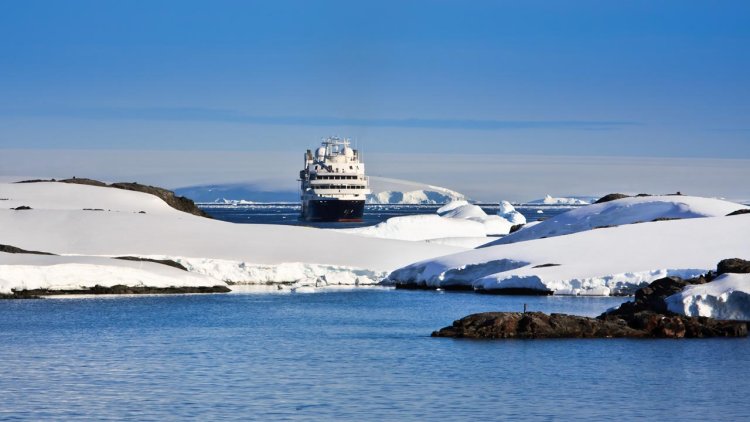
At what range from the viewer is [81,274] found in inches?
1789

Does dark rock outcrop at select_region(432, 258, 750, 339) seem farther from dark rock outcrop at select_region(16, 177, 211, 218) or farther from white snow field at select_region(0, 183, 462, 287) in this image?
dark rock outcrop at select_region(16, 177, 211, 218)

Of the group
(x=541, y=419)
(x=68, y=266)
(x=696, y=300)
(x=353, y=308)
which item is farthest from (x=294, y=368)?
(x=68, y=266)

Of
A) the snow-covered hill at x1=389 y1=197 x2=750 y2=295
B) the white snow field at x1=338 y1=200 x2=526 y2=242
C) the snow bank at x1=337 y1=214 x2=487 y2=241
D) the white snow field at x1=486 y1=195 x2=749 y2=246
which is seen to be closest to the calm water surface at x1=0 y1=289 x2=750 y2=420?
the snow-covered hill at x1=389 y1=197 x2=750 y2=295

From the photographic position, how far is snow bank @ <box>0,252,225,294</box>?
4425cm

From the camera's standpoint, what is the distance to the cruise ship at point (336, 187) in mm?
128250

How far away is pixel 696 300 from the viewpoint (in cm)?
3266

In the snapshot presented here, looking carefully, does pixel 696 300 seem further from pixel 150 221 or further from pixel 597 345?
pixel 150 221

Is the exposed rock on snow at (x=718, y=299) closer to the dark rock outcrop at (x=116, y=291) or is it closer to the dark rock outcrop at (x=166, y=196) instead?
the dark rock outcrop at (x=116, y=291)

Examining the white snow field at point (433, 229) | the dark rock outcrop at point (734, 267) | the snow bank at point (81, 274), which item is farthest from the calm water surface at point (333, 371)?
the white snow field at point (433, 229)

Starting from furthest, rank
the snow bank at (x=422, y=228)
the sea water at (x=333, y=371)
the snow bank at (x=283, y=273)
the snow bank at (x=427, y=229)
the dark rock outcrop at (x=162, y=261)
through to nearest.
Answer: the snow bank at (x=422, y=228), the snow bank at (x=427, y=229), the snow bank at (x=283, y=273), the dark rock outcrop at (x=162, y=261), the sea water at (x=333, y=371)

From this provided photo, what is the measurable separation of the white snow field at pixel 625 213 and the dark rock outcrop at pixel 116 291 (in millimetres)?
→ 18095

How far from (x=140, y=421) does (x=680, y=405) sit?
8551mm

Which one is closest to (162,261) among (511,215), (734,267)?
(734,267)

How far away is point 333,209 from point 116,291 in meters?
82.9
